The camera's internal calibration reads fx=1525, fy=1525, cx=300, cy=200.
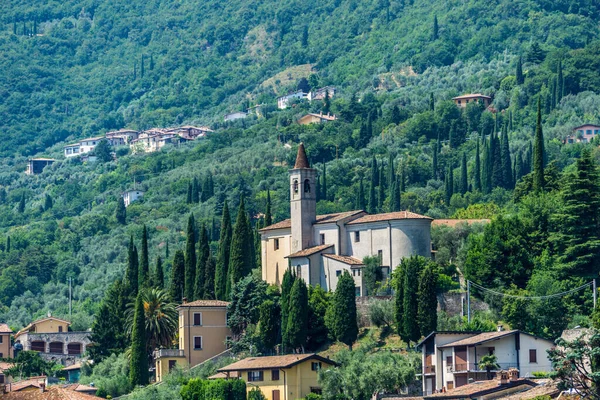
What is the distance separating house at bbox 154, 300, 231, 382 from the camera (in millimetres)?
101562

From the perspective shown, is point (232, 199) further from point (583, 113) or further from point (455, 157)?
point (583, 113)

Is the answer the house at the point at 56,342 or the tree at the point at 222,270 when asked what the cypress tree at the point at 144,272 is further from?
the house at the point at 56,342

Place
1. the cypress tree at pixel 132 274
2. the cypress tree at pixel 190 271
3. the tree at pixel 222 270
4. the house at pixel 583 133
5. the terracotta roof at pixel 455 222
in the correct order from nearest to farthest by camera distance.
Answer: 1. the tree at pixel 222 270
2. the terracotta roof at pixel 455 222
3. the cypress tree at pixel 190 271
4. the cypress tree at pixel 132 274
5. the house at pixel 583 133

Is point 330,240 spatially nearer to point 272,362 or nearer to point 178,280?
point 178,280

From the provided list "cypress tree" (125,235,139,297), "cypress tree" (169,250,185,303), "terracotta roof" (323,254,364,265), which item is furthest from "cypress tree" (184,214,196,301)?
"terracotta roof" (323,254,364,265)

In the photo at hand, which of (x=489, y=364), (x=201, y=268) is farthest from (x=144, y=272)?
(x=489, y=364)

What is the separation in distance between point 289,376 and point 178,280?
25795 millimetres

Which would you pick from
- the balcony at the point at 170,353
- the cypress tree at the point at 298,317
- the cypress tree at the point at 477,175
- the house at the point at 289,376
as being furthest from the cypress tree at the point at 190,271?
the cypress tree at the point at 477,175

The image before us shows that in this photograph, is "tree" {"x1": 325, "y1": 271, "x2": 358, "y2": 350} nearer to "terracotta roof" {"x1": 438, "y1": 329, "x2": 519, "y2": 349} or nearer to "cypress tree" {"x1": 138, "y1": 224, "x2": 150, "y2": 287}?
"terracotta roof" {"x1": 438, "y1": 329, "x2": 519, "y2": 349}

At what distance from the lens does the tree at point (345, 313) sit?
92.3 m

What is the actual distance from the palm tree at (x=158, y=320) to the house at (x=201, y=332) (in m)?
2.69

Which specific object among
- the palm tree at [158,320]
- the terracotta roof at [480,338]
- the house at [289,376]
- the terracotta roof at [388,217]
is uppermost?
the terracotta roof at [388,217]

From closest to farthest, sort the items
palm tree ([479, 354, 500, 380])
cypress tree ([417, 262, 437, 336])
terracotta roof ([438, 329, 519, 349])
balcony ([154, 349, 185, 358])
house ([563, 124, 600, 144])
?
1. palm tree ([479, 354, 500, 380])
2. terracotta roof ([438, 329, 519, 349])
3. cypress tree ([417, 262, 437, 336])
4. balcony ([154, 349, 185, 358])
5. house ([563, 124, 600, 144])

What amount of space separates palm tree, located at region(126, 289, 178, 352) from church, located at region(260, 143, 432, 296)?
7.36 metres
